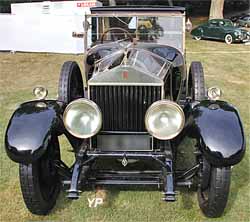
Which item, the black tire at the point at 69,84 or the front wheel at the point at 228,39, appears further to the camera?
the front wheel at the point at 228,39

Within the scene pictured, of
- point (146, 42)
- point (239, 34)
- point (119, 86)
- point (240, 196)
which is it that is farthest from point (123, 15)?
point (239, 34)

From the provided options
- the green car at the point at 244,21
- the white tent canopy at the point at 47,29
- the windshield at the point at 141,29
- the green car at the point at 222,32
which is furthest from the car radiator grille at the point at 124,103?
the green car at the point at 244,21

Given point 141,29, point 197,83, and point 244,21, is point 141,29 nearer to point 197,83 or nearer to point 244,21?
point 197,83

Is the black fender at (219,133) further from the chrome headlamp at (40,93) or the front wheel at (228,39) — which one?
the front wheel at (228,39)

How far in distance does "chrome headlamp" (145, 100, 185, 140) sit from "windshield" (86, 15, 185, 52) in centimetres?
191

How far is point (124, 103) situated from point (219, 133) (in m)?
0.87

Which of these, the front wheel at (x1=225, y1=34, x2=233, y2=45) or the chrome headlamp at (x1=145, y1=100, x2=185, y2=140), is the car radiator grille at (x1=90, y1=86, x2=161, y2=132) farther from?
the front wheel at (x1=225, y1=34, x2=233, y2=45)

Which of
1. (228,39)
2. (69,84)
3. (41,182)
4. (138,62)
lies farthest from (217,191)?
(228,39)

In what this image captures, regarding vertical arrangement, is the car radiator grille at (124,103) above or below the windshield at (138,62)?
below

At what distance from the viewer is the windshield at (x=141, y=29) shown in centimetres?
471

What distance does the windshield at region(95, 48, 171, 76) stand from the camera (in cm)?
357

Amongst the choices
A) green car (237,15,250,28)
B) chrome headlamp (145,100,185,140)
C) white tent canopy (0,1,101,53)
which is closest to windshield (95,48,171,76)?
chrome headlamp (145,100,185,140)

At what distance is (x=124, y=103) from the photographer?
336 cm

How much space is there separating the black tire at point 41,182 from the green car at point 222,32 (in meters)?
14.4
